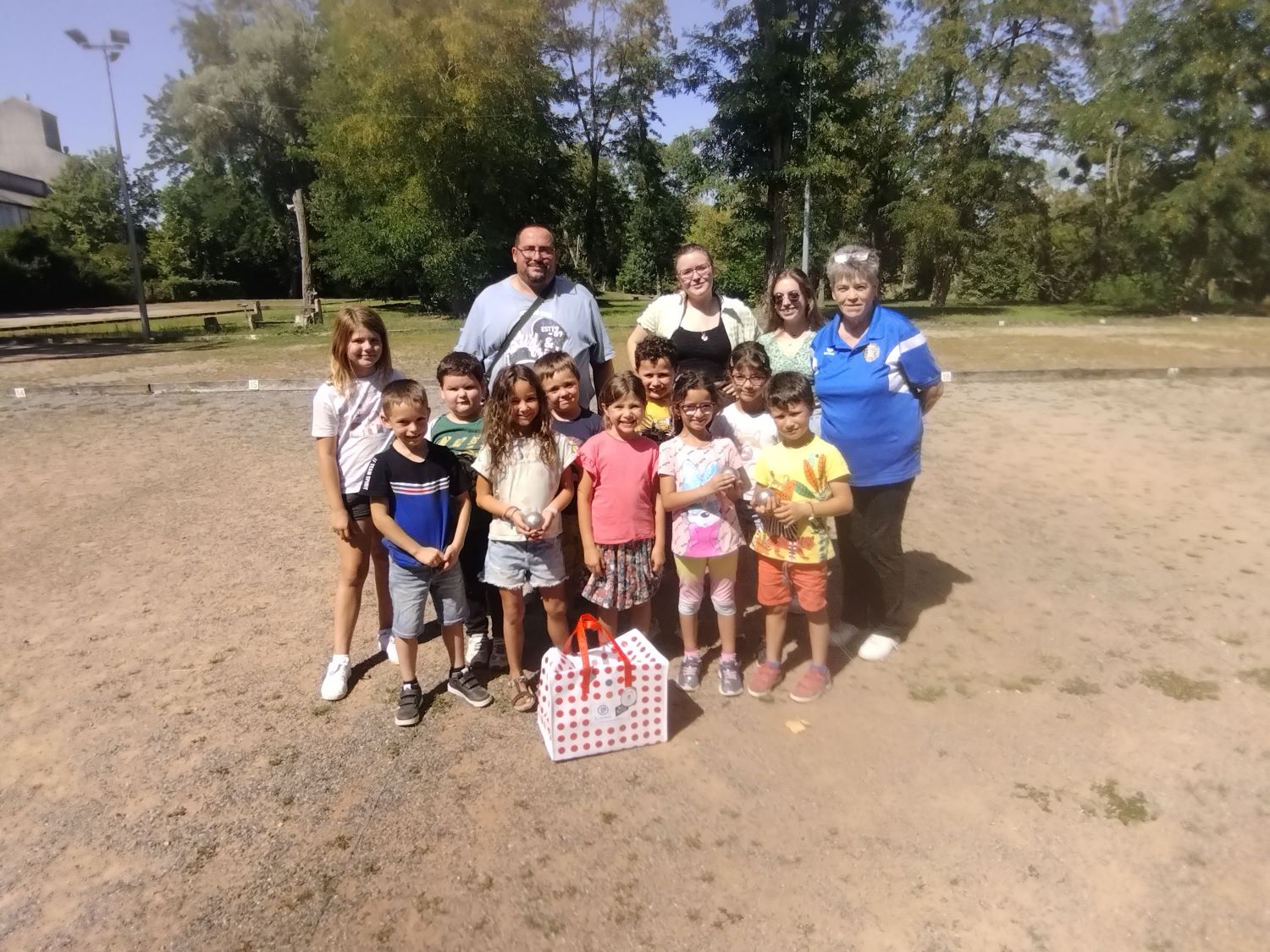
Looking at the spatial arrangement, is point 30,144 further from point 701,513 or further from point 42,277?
point 701,513

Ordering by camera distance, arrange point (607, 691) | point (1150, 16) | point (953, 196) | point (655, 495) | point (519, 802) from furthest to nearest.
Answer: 1. point (953, 196)
2. point (1150, 16)
3. point (655, 495)
4. point (607, 691)
5. point (519, 802)

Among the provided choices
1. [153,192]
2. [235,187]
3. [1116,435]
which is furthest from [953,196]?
[153,192]

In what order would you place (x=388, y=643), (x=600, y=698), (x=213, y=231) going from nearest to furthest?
(x=600, y=698) → (x=388, y=643) → (x=213, y=231)

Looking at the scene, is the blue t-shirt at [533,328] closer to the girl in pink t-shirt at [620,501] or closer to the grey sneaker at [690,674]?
the girl in pink t-shirt at [620,501]

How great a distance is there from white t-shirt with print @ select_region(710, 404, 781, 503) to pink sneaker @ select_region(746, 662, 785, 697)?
79 cm

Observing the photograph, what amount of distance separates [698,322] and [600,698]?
1.95 m

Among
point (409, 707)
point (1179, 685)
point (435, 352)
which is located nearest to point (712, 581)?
point (409, 707)

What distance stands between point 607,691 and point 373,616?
6.55 feet

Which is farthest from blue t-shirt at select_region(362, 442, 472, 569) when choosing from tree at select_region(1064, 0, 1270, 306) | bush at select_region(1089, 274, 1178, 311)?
bush at select_region(1089, 274, 1178, 311)

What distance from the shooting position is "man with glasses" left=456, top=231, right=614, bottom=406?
4023 millimetres

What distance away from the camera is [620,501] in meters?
3.67

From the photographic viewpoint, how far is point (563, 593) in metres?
3.84

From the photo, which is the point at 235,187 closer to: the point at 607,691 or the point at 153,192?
the point at 153,192

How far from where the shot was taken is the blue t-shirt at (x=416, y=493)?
Answer: 11.5ft
